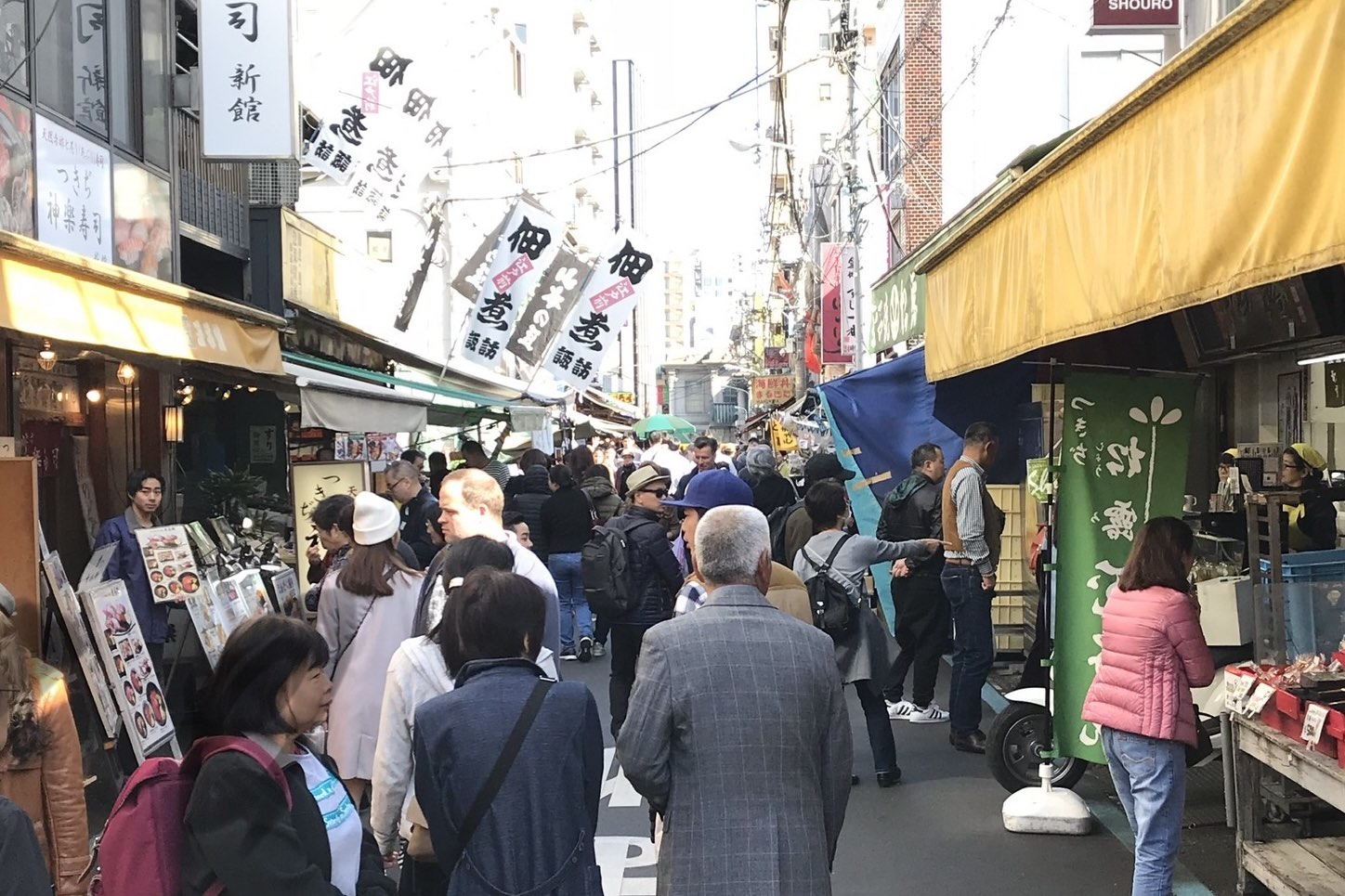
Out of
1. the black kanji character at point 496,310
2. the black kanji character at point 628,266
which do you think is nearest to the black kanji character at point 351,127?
the black kanji character at point 496,310

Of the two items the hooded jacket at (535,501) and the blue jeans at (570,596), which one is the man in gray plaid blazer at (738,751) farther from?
the hooded jacket at (535,501)

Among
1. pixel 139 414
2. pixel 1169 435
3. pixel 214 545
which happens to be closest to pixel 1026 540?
pixel 1169 435

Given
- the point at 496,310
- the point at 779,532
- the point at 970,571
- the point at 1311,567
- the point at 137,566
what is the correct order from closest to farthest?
the point at 1311,567, the point at 137,566, the point at 970,571, the point at 779,532, the point at 496,310

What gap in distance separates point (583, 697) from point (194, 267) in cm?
1221

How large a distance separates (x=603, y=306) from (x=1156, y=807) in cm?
1044

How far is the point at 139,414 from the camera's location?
11.8 metres

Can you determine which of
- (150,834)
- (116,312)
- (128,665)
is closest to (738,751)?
(150,834)

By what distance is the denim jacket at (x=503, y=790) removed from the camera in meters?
3.26

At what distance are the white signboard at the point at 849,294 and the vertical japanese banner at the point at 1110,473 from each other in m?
14.4

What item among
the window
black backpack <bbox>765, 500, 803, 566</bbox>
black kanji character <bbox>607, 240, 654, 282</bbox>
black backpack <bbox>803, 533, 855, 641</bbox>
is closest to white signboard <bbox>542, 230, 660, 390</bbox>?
black kanji character <bbox>607, 240, 654, 282</bbox>

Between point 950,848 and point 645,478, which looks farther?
point 645,478

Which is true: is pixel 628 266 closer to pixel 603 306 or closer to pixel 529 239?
pixel 603 306

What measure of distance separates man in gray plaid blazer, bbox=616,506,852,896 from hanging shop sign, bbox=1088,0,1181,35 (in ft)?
22.5

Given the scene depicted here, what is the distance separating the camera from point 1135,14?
866 centimetres
